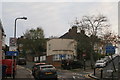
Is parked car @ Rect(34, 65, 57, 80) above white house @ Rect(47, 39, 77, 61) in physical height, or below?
below

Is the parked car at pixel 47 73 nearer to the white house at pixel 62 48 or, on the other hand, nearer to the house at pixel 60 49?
the house at pixel 60 49

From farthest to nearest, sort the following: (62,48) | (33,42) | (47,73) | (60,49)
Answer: (33,42), (62,48), (60,49), (47,73)

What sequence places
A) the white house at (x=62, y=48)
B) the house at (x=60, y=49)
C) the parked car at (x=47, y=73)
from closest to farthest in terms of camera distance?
the parked car at (x=47, y=73) → the house at (x=60, y=49) → the white house at (x=62, y=48)

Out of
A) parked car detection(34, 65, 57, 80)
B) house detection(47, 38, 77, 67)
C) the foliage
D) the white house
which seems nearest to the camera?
parked car detection(34, 65, 57, 80)

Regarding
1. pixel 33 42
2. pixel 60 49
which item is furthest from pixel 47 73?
pixel 33 42

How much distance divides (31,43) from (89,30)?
4280 cm

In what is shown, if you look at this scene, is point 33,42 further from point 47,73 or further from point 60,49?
point 47,73

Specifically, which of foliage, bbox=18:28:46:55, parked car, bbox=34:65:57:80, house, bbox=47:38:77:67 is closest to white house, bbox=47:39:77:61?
house, bbox=47:38:77:67

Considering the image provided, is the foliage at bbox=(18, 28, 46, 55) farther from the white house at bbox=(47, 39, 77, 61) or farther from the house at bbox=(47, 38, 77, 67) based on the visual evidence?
the white house at bbox=(47, 39, 77, 61)

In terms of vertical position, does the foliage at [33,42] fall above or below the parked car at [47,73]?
above

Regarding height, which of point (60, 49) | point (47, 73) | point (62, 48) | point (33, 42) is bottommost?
point (47, 73)

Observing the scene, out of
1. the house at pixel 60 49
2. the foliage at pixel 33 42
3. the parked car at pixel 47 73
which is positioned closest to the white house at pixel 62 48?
the house at pixel 60 49

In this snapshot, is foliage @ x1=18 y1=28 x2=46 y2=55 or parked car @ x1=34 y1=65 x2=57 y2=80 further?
foliage @ x1=18 y1=28 x2=46 y2=55

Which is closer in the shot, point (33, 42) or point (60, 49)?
point (60, 49)
